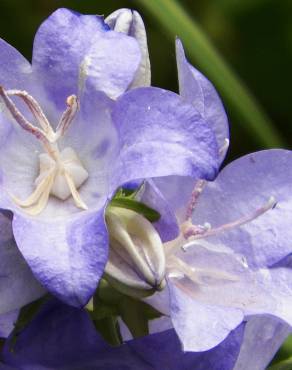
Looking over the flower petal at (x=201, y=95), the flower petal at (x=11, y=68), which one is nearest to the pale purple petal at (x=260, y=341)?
the flower petal at (x=201, y=95)

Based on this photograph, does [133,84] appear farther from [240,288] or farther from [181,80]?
[240,288]

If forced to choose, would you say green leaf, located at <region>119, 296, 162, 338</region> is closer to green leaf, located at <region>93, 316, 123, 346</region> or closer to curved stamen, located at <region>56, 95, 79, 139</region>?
green leaf, located at <region>93, 316, 123, 346</region>

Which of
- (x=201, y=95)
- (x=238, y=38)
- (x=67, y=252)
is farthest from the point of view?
(x=238, y=38)

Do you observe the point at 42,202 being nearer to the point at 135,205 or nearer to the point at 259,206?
the point at 135,205

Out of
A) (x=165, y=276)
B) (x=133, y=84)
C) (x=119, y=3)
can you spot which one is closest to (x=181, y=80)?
(x=133, y=84)

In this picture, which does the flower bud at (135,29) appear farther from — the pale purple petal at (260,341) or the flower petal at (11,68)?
the pale purple petal at (260,341)

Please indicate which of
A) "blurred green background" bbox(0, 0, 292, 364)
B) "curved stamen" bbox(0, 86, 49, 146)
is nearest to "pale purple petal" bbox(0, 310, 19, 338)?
"curved stamen" bbox(0, 86, 49, 146)

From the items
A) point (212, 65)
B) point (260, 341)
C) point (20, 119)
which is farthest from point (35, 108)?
point (212, 65)
